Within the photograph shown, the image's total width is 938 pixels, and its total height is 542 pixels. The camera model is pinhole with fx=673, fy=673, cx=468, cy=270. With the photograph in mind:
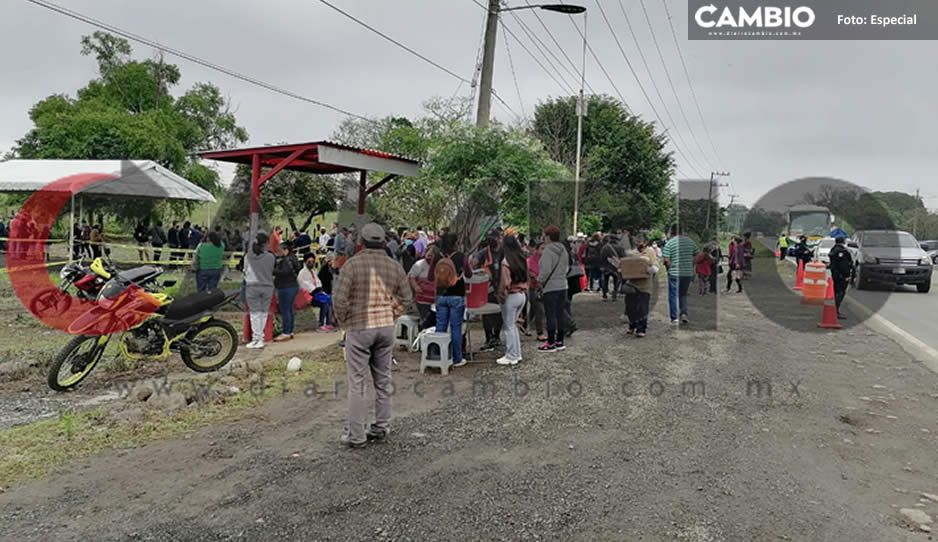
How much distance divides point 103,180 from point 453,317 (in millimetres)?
14267

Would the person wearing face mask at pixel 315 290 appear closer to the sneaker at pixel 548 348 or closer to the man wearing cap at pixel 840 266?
the sneaker at pixel 548 348

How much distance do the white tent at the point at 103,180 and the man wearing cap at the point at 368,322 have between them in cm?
1555

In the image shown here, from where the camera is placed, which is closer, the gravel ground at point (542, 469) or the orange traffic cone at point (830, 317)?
the gravel ground at point (542, 469)

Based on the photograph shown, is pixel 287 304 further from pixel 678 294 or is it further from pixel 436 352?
pixel 678 294

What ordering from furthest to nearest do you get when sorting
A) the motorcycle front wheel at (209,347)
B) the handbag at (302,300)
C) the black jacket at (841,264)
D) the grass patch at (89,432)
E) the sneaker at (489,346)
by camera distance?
the black jacket at (841,264) < the handbag at (302,300) < the sneaker at (489,346) < the motorcycle front wheel at (209,347) < the grass patch at (89,432)

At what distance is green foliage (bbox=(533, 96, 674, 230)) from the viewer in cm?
3947

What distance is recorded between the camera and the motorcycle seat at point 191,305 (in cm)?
786

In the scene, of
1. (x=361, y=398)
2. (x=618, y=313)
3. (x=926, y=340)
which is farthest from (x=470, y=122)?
(x=361, y=398)

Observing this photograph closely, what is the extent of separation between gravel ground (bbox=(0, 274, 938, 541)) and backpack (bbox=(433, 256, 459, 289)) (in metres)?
1.14

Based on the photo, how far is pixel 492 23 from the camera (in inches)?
621

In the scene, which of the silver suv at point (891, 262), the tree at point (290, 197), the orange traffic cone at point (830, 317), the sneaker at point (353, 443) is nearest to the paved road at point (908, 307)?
the silver suv at point (891, 262)

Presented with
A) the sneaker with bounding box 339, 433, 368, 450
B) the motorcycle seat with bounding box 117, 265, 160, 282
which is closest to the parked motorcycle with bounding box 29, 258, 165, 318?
the motorcycle seat with bounding box 117, 265, 160, 282

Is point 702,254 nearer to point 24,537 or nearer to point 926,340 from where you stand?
point 926,340

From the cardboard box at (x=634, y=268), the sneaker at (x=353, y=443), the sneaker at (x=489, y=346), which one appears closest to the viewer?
the sneaker at (x=353, y=443)
